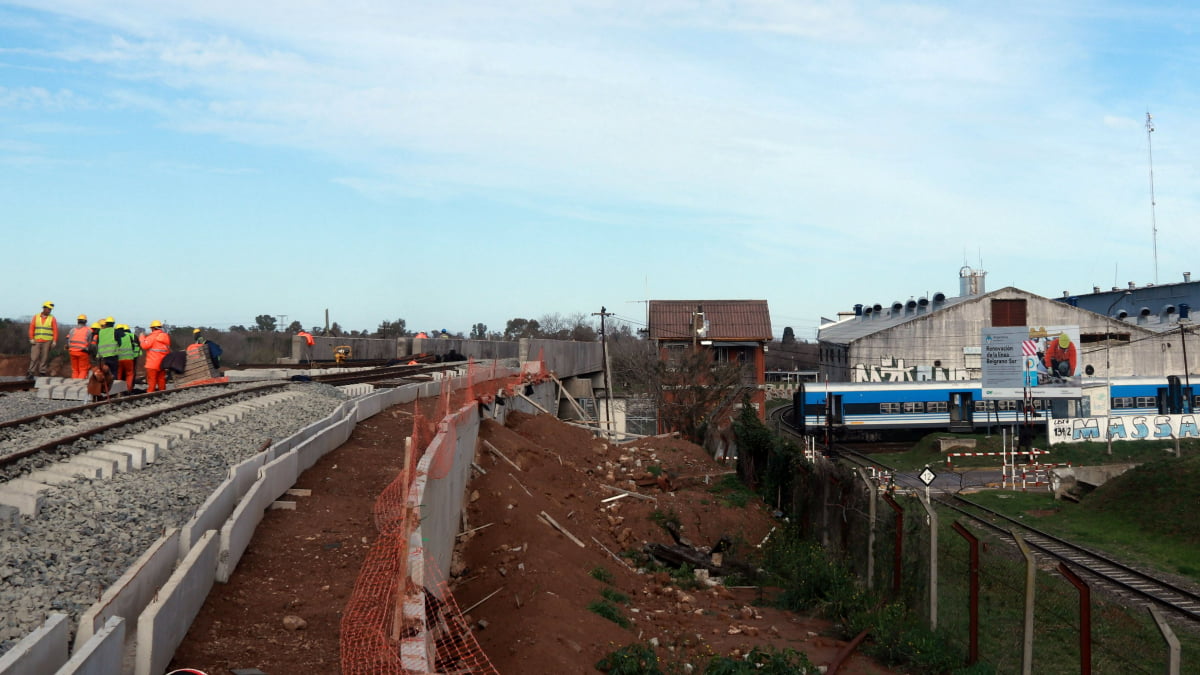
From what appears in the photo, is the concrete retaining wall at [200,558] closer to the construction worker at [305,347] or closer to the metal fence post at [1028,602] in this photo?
the metal fence post at [1028,602]

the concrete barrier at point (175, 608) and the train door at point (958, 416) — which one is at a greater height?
the concrete barrier at point (175, 608)

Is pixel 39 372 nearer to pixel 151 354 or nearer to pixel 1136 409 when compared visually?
pixel 151 354

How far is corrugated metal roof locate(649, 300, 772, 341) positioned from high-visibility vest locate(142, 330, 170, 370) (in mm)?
38182

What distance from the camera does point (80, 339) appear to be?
21109 millimetres

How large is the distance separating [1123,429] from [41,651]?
44.9m

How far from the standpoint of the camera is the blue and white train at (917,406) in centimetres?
4828

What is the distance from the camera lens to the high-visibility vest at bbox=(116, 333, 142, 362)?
65.2ft

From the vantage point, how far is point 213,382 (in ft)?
75.5

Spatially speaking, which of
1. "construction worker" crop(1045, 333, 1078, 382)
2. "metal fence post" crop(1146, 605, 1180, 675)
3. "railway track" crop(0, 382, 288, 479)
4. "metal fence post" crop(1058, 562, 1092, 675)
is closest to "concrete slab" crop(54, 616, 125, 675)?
"railway track" crop(0, 382, 288, 479)

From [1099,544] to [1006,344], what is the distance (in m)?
18.5

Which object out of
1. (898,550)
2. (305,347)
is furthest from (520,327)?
(898,550)

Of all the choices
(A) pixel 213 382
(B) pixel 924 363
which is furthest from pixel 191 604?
(B) pixel 924 363

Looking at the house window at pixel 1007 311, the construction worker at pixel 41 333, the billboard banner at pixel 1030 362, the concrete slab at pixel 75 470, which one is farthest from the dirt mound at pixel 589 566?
A: the house window at pixel 1007 311

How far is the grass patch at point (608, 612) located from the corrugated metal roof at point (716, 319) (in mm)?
44771
